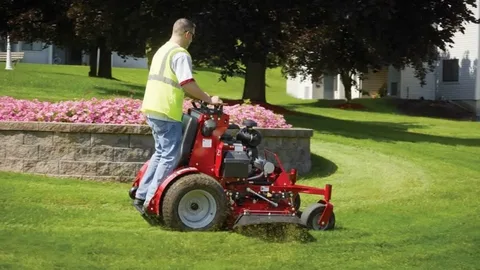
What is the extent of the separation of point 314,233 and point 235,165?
1157mm

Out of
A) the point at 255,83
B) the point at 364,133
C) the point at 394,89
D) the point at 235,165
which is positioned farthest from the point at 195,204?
the point at 394,89

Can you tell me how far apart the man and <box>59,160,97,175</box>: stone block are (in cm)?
324

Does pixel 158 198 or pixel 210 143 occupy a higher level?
pixel 210 143

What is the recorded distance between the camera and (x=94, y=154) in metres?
11.7

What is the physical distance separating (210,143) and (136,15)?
45.0ft

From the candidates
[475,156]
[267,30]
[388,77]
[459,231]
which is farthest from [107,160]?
[388,77]

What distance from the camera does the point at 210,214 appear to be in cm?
856

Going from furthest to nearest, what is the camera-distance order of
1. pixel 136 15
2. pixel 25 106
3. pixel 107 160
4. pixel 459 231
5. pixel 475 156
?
pixel 136 15 → pixel 475 156 → pixel 25 106 → pixel 107 160 → pixel 459 231

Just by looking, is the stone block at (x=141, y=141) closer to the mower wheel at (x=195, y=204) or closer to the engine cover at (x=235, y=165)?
the engine cover at (x=235, y=165)

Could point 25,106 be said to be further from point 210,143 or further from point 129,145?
point 210,143

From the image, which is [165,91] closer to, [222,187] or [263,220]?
[222,187]

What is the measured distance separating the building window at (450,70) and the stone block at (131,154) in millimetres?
31961

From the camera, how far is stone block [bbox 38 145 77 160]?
11641 millimetres

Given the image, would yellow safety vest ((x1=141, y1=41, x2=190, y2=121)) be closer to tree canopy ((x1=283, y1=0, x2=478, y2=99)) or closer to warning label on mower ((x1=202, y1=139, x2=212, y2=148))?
warning label on mower ((x1=202, y1=139, x2=212, y2=148))
